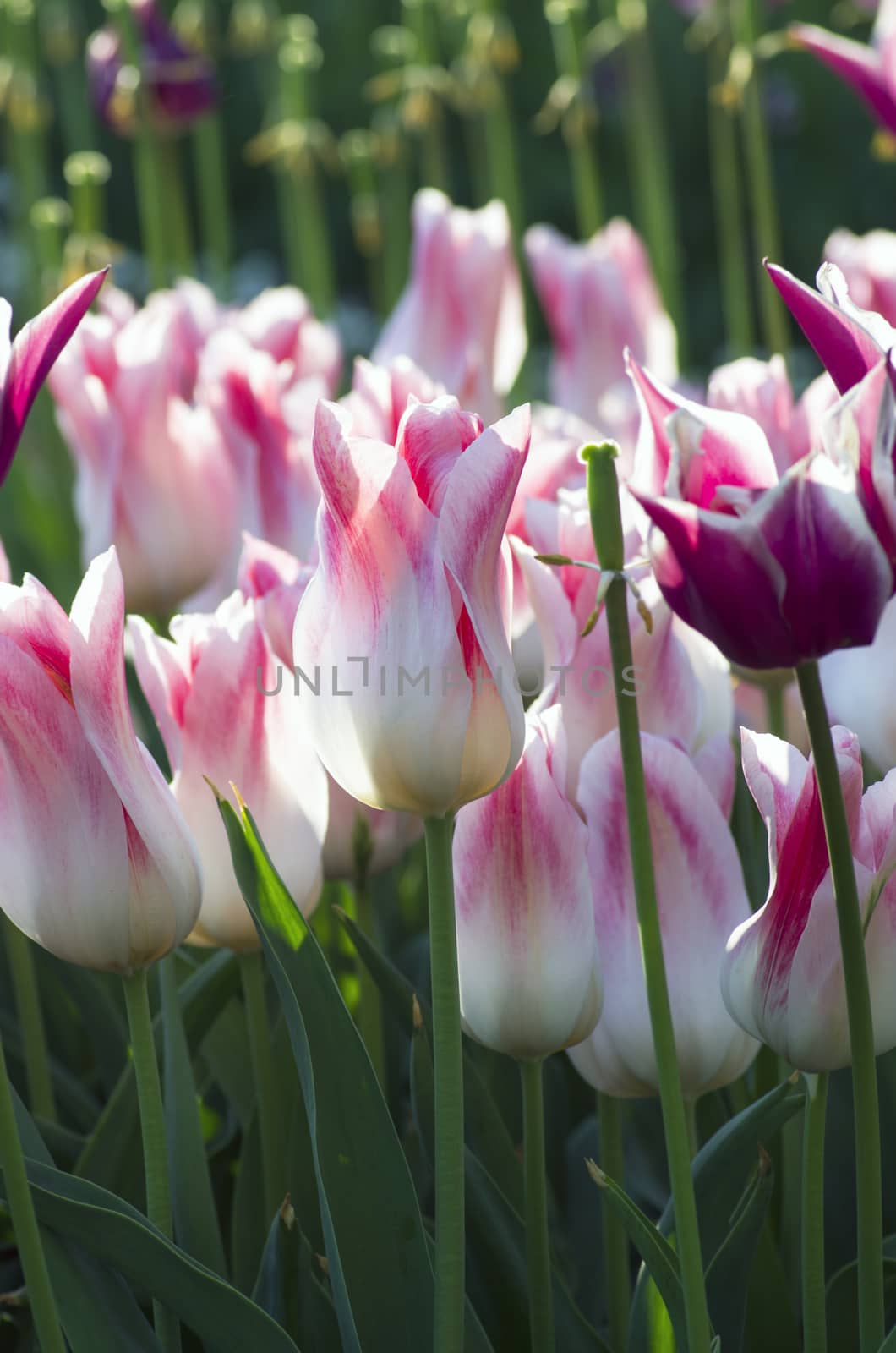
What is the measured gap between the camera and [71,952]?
64 cm

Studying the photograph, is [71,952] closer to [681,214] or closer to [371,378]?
[371,378]

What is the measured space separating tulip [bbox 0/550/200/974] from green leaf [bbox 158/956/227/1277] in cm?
14

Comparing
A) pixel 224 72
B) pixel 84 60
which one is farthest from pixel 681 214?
pixel 84 60

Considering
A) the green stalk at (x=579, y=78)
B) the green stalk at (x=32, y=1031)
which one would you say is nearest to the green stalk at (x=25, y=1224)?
the green stalk at (x=32, y=1031)

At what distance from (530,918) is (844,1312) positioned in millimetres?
287

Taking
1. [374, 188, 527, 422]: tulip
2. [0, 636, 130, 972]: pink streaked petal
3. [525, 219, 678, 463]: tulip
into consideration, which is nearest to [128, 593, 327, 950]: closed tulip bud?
[0, 636, 130, 972]: pink streaked petal

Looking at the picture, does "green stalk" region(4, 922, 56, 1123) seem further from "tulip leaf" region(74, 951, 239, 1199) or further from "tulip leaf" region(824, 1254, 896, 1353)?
"tulip leaf" region(824, 1254, 896, 1353)

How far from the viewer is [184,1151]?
2.50 ft

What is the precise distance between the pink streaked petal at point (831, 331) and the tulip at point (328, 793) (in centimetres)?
35

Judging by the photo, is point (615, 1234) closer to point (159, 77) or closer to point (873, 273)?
point (873, 273)

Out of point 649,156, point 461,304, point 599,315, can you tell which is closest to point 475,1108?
point 461,304

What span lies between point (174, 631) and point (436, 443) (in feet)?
0.79

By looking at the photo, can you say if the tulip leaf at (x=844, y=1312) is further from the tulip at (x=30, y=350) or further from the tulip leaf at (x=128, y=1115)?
the tulip at (x=30, y=350)

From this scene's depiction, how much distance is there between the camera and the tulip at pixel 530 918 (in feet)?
2.23
